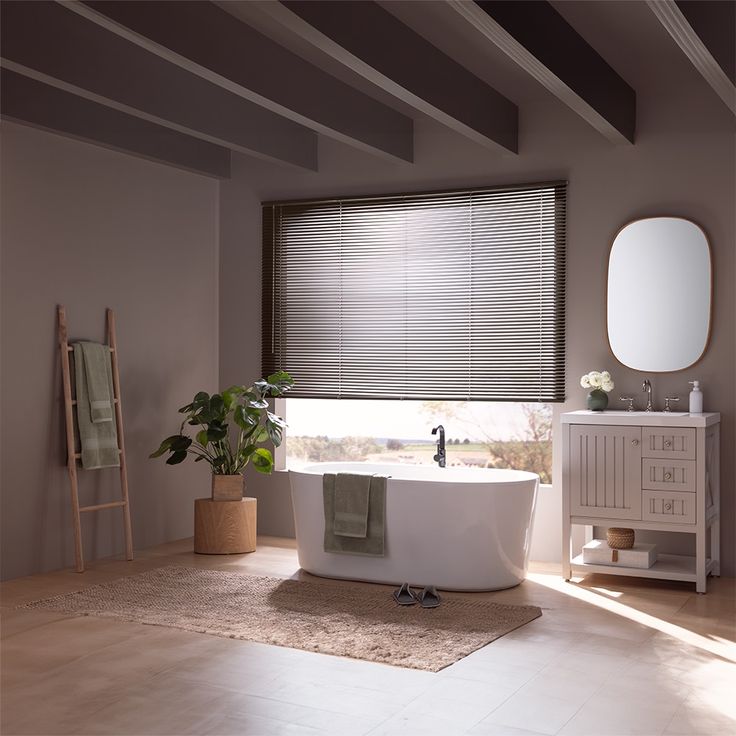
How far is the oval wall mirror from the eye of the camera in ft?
18.4

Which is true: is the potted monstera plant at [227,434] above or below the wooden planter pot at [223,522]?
above

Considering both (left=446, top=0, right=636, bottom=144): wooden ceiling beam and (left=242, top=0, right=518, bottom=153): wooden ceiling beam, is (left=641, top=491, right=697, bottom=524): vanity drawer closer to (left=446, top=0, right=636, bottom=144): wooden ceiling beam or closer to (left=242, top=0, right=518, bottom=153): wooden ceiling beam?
(left=446, top=0, right=636, bottom=144): wooden ceiling beam

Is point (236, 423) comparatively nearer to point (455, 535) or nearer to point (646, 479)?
point (455, 535)

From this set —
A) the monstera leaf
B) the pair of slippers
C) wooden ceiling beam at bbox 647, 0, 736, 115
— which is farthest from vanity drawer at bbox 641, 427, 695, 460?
the monstera leaf

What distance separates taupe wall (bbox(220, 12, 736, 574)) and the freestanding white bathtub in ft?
3.52

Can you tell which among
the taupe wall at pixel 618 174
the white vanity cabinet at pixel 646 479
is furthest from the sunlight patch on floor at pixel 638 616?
the taupe wall at pixel 618 174

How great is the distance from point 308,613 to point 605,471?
1832 millimetres

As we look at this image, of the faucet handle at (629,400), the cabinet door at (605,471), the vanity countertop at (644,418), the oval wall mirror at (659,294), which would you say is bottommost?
the cabinet door at (605,471)

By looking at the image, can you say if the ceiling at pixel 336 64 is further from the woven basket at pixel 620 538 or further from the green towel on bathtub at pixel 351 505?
the woven basket at pixel 620 538

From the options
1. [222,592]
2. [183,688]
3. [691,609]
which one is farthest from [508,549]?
[183,688]

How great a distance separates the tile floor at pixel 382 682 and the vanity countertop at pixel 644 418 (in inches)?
38.3

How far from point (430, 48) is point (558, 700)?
318 centimetres

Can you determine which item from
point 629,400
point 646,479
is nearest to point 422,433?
point 629,400

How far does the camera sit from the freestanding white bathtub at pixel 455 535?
5117mm
